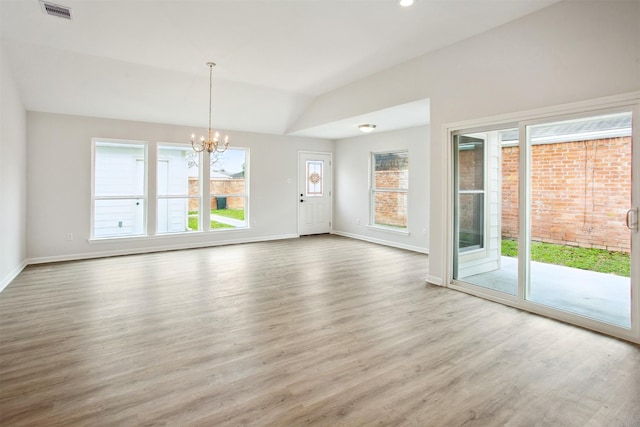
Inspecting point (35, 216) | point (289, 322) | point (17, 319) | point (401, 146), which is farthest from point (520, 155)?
point (35, 216)

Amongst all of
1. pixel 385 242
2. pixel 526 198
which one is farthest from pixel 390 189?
pixel 526 198

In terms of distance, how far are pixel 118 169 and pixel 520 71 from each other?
648 cm

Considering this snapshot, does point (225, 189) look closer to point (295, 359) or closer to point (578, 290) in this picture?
point (295, 359)

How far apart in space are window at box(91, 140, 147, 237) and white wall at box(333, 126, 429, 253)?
444 cm

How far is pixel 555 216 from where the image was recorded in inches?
139

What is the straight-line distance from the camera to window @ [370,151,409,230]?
7051 millimetres

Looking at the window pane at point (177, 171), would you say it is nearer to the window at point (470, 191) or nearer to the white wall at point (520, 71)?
the white wall at point (520, 71)

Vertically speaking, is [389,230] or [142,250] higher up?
[389,230]

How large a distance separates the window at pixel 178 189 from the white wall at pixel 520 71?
13.5 feet

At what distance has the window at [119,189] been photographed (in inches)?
241

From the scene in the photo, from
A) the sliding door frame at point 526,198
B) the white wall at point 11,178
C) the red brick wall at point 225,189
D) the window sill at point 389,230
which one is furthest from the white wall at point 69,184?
the sliding door frame at point 526,198

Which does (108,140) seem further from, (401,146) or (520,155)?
(520,155)

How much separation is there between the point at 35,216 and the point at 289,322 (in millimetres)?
4968

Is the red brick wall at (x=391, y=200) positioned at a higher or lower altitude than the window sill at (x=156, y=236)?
higher
